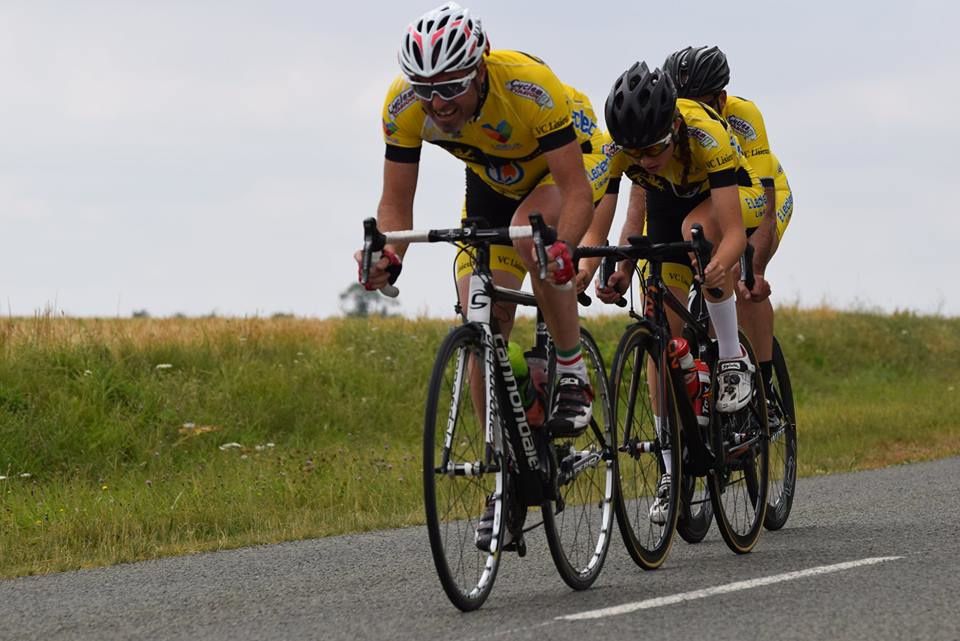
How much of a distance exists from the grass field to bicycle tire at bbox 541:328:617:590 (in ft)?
9.02

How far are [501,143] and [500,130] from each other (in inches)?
3.6

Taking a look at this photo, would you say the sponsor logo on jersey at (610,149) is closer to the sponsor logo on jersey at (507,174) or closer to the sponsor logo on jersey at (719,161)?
the sponsor logo on jersey at (719,161)

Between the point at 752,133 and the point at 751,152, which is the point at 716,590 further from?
the point at 752,133

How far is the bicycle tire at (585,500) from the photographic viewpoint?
20.9ft

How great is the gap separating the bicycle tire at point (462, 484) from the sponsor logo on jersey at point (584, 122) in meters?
2.23

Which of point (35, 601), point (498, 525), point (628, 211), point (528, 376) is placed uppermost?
point (628, 211)

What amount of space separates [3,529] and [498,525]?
4.88 meters

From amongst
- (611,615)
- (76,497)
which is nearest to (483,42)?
(611,615)

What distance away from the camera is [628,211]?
8.51 m

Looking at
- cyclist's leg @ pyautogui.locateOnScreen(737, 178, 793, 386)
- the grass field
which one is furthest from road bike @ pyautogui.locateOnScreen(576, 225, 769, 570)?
the grass field

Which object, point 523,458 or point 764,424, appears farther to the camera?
point 764,424

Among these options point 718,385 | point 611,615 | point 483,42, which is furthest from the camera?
point 718,385

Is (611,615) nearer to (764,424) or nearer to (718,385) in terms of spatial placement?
(718,385)

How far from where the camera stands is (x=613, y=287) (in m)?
7.76
